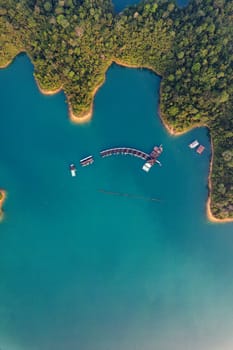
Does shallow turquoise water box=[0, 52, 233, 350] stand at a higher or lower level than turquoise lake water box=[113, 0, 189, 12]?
lower

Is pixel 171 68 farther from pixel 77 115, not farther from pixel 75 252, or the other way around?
pixel 75 252

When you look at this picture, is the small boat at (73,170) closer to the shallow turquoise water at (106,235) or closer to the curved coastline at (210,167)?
the shallow turquoise water at (106,235)

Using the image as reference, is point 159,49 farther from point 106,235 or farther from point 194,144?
point 106,235

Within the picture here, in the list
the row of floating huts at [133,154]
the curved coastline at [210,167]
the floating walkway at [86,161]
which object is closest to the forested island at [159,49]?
the curved coastline at [210,167]

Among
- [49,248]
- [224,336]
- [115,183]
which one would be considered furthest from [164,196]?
[224,336]

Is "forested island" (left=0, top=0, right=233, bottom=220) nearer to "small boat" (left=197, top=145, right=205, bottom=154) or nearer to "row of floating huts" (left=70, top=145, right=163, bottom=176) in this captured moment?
"small boat" (left=197, top=145, right=205, bottom=154)

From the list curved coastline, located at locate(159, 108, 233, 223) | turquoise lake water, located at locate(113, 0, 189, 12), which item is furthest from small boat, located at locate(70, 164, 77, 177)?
turquoise lake water, located at locate(113, 0, 189, 12)

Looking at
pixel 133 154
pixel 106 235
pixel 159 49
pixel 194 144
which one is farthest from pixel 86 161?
pixel 159 49
